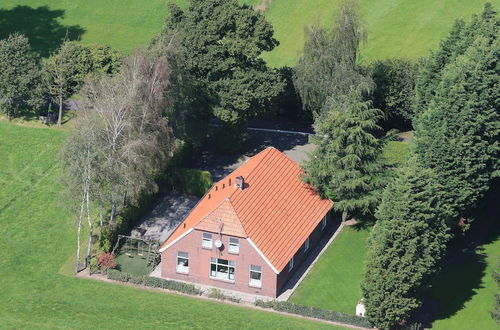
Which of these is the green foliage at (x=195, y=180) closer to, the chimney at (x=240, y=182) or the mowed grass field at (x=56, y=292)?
the chimney at (x=240, y=182)

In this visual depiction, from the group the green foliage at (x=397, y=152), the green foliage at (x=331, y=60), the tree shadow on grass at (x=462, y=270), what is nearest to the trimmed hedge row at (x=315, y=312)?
the tree shadow on grass at (x=462, y=270)

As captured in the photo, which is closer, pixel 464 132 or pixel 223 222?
pixel 223 222

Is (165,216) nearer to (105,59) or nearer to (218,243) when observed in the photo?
(218,243)

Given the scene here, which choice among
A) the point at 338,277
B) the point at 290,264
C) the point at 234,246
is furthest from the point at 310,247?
the point at 234,246

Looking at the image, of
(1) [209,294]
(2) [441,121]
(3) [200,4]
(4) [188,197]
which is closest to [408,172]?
(2) [441,121]

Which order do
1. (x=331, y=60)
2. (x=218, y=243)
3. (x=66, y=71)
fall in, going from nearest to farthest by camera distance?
(x=218, y=243)
(x=331, y=60)
(x=66, y=71)

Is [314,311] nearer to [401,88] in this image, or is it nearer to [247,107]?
[247,107]
